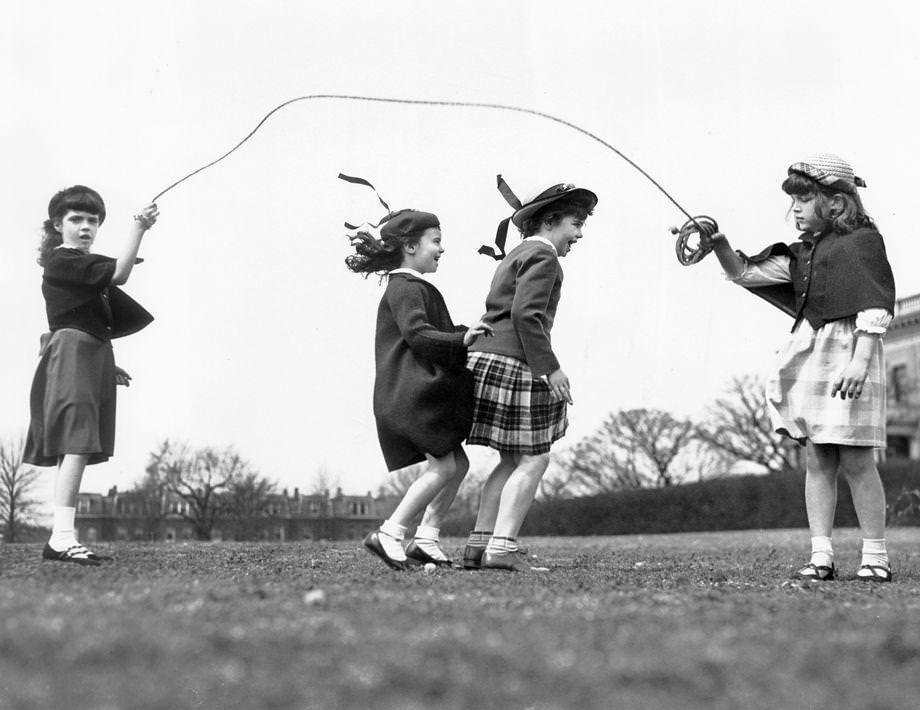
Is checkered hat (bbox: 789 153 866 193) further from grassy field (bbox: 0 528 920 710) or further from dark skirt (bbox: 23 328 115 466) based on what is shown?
dark skirt (bbox: 23 328 115 466)

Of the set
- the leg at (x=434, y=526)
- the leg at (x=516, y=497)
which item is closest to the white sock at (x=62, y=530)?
the leg at (x=434, y=526)

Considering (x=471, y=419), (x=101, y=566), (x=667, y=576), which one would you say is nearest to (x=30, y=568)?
(x=101, y=566)

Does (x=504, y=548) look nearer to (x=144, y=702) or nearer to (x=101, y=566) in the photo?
(x=101, y=566)

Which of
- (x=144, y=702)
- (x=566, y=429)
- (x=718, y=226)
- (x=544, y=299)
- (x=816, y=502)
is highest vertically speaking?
(x=718, y=226)

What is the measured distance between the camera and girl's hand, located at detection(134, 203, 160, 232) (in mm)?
6703

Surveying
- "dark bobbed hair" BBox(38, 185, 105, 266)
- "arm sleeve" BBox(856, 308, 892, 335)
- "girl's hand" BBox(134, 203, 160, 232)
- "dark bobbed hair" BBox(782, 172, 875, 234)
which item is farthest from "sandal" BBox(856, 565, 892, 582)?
"dark bobbed hair" BBox(38, 185, 105, 266)

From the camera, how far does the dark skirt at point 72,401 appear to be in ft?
21.4

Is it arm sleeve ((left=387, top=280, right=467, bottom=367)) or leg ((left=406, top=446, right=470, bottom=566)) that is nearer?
arm sleeve ((left=387, top=280, right=467, bottom=367))

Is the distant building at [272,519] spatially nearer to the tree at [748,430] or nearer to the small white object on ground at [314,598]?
the small white object on ground at [314,598]

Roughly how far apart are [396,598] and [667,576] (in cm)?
255

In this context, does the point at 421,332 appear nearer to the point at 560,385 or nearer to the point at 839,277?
the point at 560,385

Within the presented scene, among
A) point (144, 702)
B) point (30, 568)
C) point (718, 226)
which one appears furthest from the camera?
point (718, 226)

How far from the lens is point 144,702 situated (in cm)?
235

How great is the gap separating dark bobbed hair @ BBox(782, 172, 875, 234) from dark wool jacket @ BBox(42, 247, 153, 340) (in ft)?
12.5
